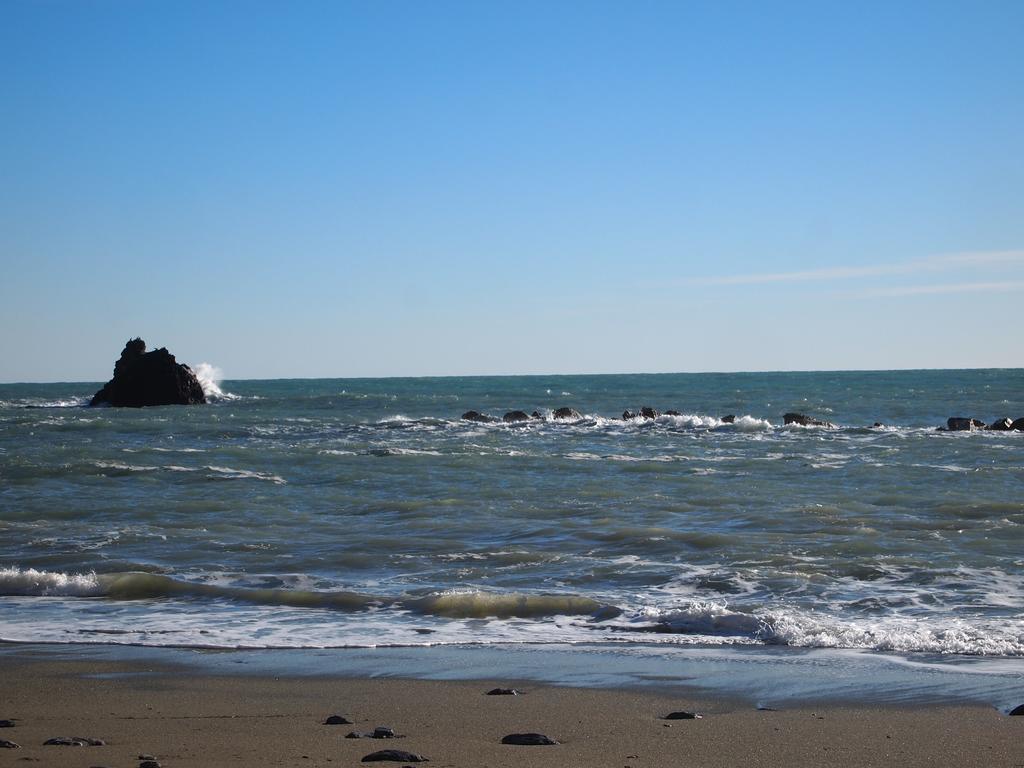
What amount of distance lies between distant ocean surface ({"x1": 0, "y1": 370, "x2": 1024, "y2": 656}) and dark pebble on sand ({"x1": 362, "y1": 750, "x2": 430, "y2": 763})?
10.4 feet

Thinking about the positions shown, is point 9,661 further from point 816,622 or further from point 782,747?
point 816,622

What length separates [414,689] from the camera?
21.5ft

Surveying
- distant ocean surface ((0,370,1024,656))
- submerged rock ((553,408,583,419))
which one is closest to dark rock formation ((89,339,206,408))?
submerged rock ((553,408,583,419))

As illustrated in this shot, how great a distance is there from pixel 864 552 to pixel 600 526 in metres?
3.42

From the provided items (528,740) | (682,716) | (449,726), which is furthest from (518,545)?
(528,740)

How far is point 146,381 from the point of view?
50.6m

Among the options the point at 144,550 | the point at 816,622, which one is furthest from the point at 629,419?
the point at 816,622

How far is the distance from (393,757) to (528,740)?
749 millimetres

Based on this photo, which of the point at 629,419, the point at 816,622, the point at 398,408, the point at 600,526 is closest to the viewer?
the point at 816,622

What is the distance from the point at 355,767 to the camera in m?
4.68

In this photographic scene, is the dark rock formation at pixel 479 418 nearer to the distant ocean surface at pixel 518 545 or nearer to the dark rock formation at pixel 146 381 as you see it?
the distant ocean surface at pixel 518 545

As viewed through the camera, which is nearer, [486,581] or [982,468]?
[486,581]

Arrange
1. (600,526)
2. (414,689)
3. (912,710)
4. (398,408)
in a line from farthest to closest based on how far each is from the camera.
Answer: (398,408)
(600,526)
(414,689)
(912,710)

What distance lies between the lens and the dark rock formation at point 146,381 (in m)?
50.5
